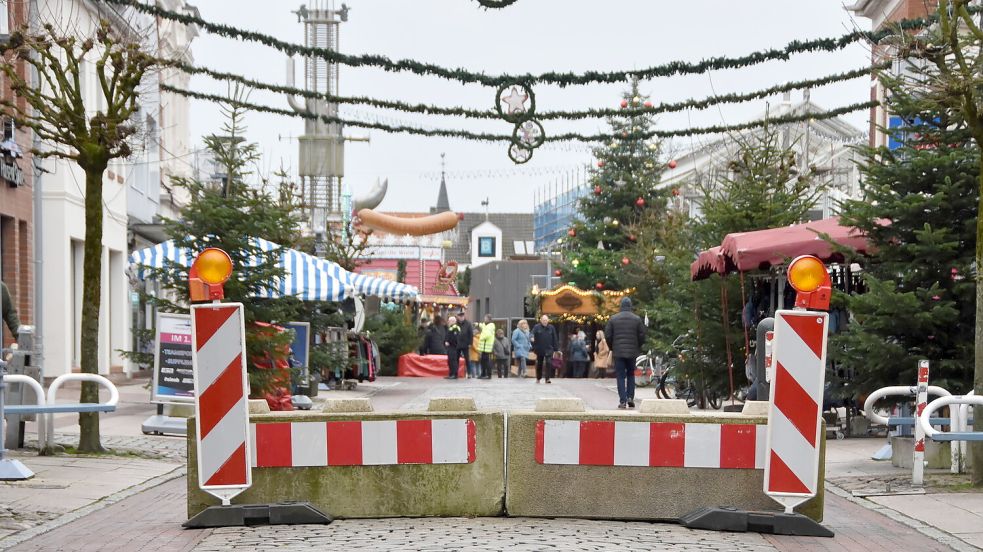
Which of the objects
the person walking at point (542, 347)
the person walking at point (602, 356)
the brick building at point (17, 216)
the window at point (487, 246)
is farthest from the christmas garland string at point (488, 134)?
the window at point (487, 246)

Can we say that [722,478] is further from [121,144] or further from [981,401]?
[121,144]

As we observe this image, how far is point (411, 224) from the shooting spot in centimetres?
9712

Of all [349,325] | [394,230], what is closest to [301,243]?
[349,325]

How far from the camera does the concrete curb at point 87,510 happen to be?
29.5ft

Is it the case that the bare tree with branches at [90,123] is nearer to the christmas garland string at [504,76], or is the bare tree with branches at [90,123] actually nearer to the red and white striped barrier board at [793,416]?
the christmas garland string at [504,76]

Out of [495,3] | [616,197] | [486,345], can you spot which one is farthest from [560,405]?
[616,197]

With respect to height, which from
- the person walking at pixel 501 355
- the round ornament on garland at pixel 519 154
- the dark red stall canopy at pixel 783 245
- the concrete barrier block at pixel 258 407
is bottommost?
the person walking at pixel 501 355

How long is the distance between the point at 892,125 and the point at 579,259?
36953mm

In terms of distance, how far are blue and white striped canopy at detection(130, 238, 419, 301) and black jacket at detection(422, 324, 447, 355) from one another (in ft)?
37.0

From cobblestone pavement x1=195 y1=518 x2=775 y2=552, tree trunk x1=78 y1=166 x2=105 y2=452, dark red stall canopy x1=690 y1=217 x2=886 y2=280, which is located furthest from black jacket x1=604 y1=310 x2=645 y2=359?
cobblestone pavement x1=195 y1=518 x2=775 y2=552

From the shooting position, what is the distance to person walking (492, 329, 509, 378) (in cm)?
4306

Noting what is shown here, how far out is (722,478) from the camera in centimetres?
944

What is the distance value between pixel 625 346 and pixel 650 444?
14.2m

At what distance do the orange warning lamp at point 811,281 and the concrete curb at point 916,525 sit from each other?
152 centimetres
